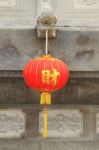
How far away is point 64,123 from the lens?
7.58 meters

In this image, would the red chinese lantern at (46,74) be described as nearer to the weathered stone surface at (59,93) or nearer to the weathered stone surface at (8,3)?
the weathered stone surface at (59,93)

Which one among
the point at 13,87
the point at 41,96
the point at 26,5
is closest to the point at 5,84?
the point at 13,87

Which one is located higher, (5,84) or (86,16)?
(86,16)

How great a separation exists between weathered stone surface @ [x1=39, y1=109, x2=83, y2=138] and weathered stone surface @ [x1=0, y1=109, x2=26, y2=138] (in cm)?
27

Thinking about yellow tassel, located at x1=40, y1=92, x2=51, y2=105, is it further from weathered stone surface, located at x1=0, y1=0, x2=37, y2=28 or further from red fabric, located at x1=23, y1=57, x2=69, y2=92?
weathered stone surface, located at x1=0, y1=0, x2=37, y2=28

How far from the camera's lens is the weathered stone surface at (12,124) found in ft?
24.9

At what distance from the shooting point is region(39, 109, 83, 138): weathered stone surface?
24.8 ft

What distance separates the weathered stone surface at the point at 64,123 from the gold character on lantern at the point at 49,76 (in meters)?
0.95

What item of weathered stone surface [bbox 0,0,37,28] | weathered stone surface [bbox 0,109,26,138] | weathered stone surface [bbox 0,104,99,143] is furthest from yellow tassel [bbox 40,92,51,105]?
weathered stone surface [bbox 0,0,37,28]

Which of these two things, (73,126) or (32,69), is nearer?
(32,69)

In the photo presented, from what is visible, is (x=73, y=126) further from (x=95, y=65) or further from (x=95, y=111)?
(x=95, y=65)

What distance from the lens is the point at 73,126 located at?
758 centimetres

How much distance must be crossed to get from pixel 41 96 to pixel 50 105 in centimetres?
47

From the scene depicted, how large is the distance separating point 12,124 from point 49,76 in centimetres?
120
